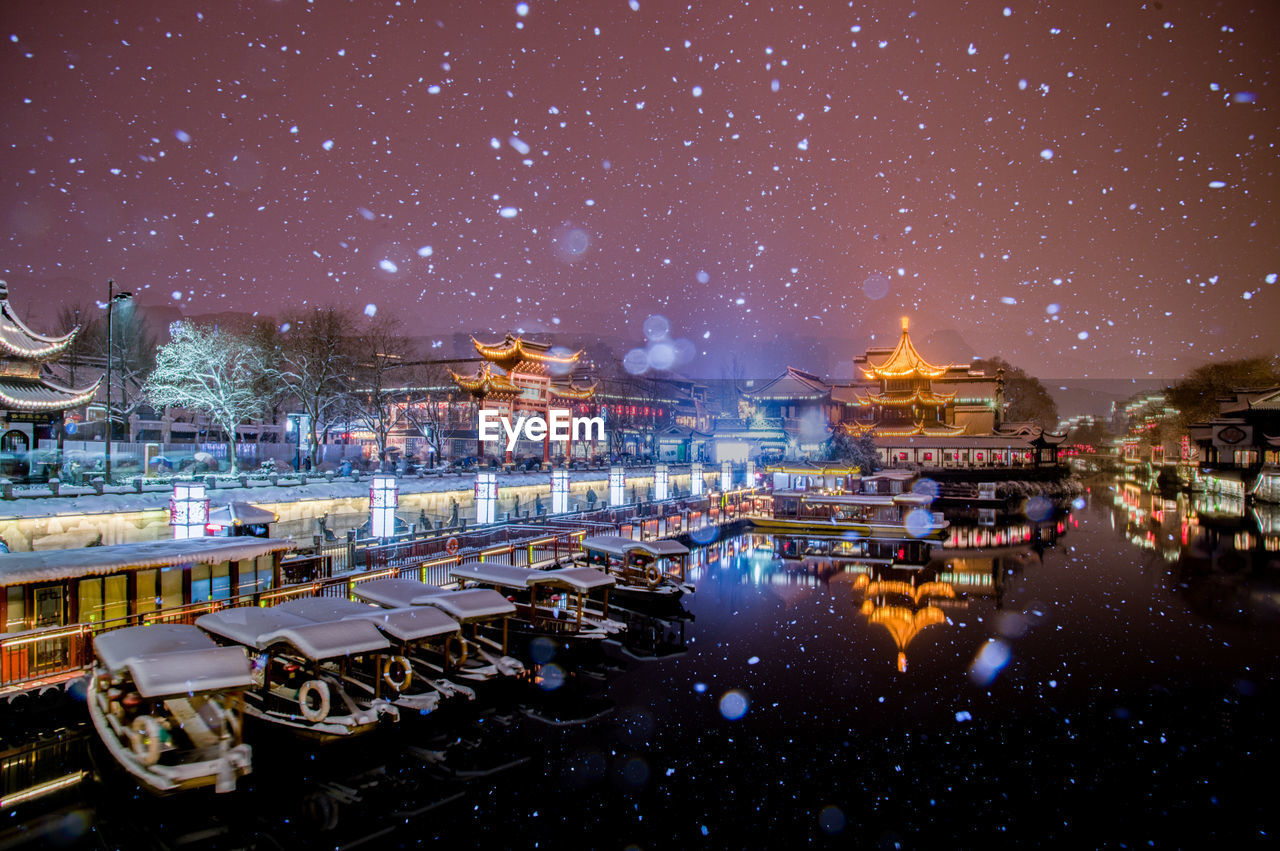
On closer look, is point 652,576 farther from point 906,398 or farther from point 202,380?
point 906,398

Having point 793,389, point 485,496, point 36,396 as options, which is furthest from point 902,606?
point 793,389

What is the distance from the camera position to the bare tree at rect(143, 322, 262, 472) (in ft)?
133

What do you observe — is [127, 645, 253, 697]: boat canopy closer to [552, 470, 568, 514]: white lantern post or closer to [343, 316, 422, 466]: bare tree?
[552, 470, 568, 514]: white lantern post

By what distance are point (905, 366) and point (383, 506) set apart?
201ft

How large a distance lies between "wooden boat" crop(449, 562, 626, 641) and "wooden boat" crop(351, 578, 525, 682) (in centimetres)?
158

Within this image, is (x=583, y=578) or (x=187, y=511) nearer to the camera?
(x=583, y=578)

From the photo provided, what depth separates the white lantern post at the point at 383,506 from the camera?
2217cm

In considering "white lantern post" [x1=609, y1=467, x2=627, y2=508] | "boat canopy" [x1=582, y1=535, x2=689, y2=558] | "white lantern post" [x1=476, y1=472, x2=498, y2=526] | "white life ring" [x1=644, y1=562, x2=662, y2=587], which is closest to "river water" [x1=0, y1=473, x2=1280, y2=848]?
"white life ring" [x1=644, y1=562, x2=662, y2=587]

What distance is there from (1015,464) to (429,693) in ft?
214

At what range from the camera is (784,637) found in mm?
18828

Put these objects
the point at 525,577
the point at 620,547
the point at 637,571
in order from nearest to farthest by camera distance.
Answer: the point at 525,577 → the point at 620,547 → the point at 637,571

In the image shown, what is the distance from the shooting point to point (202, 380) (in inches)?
1612

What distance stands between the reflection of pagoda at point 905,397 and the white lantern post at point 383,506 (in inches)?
2192

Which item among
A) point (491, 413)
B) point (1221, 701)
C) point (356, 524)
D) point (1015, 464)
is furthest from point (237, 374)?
point (1015, 464)
